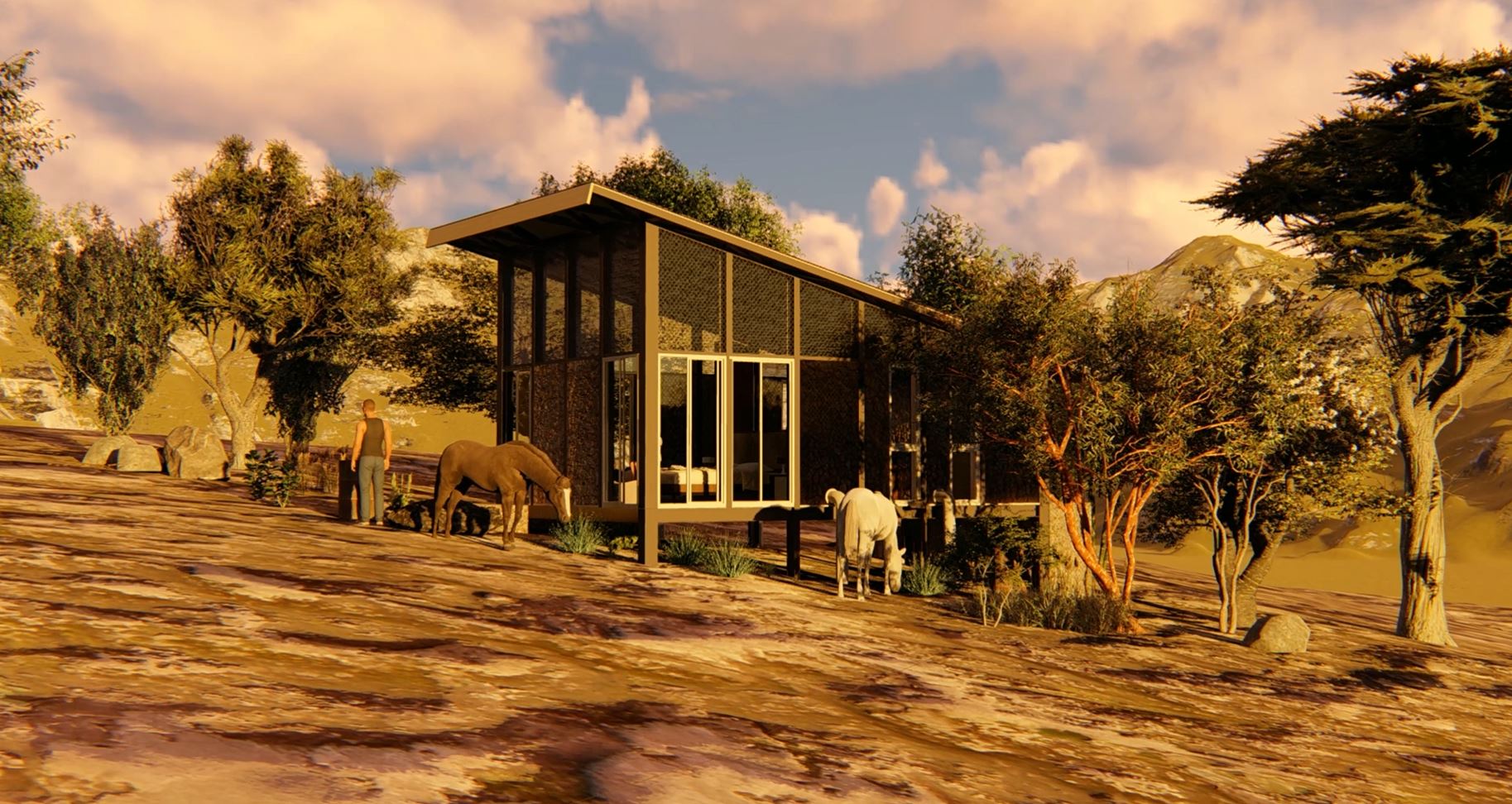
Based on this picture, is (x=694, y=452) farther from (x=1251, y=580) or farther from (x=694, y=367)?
(x=1251, y=580)

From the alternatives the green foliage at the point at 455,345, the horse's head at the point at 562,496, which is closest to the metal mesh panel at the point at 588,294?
the horse's head at the point at 562,496

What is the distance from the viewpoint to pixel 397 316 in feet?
118

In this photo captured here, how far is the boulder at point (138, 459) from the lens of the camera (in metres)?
25.7

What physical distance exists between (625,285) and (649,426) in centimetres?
295

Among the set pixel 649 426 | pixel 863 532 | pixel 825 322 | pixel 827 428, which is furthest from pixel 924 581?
pixel 649 426

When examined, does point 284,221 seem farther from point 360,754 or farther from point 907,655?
point 360,754

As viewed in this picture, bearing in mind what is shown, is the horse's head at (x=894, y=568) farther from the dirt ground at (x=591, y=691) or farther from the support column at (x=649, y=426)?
the support column at (x=649, y=426)

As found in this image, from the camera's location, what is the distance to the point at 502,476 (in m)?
18.8

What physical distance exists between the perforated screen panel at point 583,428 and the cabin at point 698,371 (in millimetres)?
39

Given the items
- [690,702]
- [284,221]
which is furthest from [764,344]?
[284,221]

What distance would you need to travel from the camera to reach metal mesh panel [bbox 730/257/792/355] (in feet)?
67.7

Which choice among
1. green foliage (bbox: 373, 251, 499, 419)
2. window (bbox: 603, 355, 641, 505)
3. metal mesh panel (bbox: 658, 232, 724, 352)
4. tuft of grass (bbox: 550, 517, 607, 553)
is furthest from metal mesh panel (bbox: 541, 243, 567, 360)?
green foliage (bbox: 373, 251, 499, 419)

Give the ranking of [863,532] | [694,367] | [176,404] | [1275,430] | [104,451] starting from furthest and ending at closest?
[176,404], [104,451], [694,367], [863,532], [1275,430]

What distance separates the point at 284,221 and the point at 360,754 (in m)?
29.3
